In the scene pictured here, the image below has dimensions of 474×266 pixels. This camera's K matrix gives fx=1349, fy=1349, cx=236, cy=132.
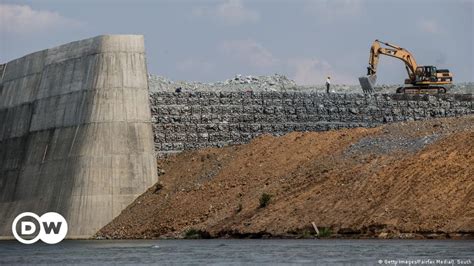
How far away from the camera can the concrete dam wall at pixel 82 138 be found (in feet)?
244

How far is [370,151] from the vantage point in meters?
70.1

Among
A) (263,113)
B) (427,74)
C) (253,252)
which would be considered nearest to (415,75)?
(427,74)

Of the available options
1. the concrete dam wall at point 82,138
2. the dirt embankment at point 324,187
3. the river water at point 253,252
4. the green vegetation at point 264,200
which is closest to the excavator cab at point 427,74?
the dirt embankment at point 324,187

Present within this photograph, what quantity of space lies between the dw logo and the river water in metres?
7.89

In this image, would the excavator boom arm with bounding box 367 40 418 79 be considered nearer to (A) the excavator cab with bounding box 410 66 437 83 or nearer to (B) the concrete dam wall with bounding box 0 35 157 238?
(A) the excavator cab with bounding box 410 66 437 83

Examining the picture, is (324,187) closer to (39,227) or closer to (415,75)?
(39,227)

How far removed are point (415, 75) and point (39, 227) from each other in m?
32.3

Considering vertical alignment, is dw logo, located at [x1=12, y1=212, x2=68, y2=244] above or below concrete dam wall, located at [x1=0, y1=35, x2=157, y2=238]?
below

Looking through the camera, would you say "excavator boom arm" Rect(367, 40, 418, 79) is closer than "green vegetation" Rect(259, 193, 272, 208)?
No

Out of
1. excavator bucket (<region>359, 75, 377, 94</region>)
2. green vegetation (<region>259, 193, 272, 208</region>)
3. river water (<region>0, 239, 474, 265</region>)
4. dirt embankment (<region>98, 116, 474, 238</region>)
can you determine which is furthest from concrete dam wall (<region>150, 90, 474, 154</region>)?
river water (<region>0, 239, 474, 265</region>)

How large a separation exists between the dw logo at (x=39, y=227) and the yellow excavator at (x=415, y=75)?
27.5 meters

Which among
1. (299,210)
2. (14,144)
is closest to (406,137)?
(299,210)

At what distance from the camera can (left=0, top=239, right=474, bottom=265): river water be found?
46844 millimetres

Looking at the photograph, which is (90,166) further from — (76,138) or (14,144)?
(14,144)
